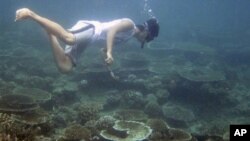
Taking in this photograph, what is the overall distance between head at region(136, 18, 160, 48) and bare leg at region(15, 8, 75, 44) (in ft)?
5.33

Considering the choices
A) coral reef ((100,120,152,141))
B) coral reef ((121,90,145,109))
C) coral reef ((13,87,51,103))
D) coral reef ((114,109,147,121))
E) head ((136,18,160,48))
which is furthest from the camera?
coral reef ((121,90,145,109))

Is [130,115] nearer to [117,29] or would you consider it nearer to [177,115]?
[177,115]

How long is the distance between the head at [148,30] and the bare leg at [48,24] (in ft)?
5.33

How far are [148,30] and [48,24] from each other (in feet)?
7.63

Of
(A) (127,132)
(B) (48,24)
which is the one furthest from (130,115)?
(B) (48,24)

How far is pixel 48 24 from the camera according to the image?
6789mm

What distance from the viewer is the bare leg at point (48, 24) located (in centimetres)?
628

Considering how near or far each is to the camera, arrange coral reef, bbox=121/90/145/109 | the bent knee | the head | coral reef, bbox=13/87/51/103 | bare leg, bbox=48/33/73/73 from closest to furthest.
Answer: the bent knee, the head, bare leg, bbox=48/33/73/73, coral reef, bbox=13/87/51/103, coral reef, bbox=121/90/145/109

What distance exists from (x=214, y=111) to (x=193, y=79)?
5.57 feet

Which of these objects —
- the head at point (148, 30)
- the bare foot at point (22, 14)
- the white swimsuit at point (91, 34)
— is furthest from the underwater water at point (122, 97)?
the head at point (148, 30)

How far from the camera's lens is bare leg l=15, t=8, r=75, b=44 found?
6.28m

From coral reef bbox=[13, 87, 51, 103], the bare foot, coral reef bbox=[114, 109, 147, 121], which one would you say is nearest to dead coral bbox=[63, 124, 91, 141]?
coral reef bbox=[114, 109, 147, 121]

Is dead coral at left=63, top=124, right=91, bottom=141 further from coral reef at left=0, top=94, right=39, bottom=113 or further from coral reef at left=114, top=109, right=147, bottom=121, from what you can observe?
coral reef at left=114, top=109, right=147, bottom=121

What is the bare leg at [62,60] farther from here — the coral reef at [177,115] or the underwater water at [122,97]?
the coral reef at [177,115]
